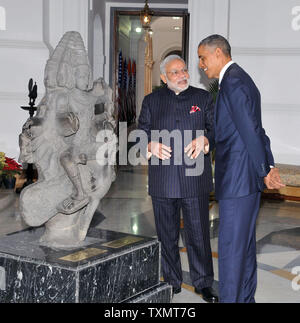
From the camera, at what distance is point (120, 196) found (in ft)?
25.9

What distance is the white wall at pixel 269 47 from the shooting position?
8.88 m

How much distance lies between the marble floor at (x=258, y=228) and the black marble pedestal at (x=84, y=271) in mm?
508

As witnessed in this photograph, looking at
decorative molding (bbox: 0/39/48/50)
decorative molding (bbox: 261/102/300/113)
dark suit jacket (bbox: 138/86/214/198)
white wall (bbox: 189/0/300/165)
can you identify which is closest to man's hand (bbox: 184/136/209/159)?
dark suit jacket (bbox: 138/86/214/198)

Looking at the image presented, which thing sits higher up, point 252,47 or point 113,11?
point 113,11

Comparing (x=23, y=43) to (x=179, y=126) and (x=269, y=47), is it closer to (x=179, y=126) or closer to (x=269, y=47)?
(x=269, y=47)

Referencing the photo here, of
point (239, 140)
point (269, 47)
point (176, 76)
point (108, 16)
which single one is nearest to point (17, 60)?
point (108, 16)

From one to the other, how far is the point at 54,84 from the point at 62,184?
1.96 ft

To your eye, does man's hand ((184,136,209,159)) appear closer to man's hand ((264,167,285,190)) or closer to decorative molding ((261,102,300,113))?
man's hand ((264,167,285,190))

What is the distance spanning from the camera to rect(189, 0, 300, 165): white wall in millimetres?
8883

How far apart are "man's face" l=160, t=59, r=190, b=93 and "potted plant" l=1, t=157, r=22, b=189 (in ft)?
15.8

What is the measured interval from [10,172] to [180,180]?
15.9 feet

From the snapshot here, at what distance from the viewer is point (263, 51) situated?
896 centimetres

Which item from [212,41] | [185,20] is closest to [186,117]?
[212,41]
